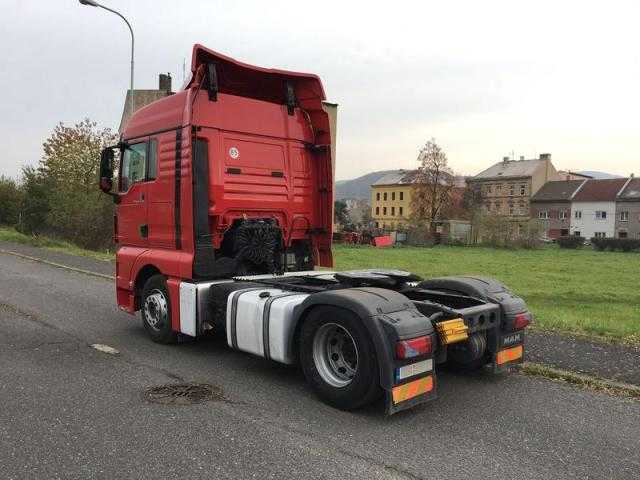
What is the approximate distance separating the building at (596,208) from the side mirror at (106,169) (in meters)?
85.0

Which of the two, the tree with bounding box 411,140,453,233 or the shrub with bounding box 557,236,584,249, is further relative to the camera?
the tree with bounding box 411,140,453,233

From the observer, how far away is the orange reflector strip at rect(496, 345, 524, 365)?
541cm

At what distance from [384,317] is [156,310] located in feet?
11.8

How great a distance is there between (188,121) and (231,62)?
934 mm

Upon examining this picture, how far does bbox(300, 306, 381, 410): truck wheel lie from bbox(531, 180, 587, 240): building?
288ft

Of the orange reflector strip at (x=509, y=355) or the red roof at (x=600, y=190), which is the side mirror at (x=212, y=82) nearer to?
the orange reflector strip at (x=509, y=355)

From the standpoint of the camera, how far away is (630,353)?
21.7ft

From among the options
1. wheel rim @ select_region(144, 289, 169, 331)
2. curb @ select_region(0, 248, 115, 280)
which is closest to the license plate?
wheel rim @ select_region(144, 289, 169, 331)

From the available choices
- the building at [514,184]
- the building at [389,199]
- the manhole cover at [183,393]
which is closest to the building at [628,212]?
the building at [514,184]

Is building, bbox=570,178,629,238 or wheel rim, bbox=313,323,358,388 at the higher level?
building, bbox=570,178,629,238

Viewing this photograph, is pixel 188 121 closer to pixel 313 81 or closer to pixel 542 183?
pixel 313 81

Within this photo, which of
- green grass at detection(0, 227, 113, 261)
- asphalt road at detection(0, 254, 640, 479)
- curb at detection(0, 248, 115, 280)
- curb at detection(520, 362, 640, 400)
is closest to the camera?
asphalt road at detection(0, 254, 640, 479)

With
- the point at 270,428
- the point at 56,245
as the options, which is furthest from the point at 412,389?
the point at 56,245

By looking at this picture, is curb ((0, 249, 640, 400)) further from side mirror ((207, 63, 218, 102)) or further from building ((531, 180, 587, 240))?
building ((531, 180, 587, 240))
